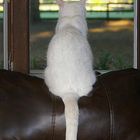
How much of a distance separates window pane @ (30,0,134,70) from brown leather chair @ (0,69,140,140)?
1319mm

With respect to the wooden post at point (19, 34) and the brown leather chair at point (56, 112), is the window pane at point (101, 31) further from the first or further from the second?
the brown leather chair at point (56, 112)

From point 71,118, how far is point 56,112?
0.21 feet

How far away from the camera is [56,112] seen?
1476mm

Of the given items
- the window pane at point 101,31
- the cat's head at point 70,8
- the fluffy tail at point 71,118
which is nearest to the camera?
the fluffy tail at point 71,118

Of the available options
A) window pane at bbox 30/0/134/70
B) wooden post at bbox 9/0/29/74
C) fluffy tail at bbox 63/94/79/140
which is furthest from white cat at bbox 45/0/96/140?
window pane at bbox 30/0/134/70

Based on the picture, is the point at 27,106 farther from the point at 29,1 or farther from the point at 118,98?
the point at 29,1

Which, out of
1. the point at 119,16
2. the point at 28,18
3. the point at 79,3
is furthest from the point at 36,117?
the point at 119,16

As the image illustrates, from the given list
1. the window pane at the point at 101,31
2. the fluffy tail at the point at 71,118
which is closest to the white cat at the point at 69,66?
the fluffy tail at the point at 71,118

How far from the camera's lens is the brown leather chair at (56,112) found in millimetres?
1460

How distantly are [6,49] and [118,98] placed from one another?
1.40m

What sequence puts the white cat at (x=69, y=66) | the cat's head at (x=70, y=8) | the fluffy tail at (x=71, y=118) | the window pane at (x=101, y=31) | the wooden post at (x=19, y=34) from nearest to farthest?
1. the fluffy tail at (x=71, y=118)
2. the white cat at (x=69, y=66)
3. the cat's head at (x=70, y=8)
4. the wooden post at (x=19, y=34)
5. the window pane at (x=101, y=31)

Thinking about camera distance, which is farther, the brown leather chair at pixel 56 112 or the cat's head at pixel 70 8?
the cat's head at pixel 70 8

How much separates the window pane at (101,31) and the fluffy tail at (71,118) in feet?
4.49

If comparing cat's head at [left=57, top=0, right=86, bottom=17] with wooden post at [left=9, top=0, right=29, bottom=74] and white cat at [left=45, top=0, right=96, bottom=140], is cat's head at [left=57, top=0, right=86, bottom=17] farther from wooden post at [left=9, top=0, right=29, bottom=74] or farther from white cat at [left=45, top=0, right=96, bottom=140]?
wooden post at [left=9, top=0, right=29, bottom=74]
